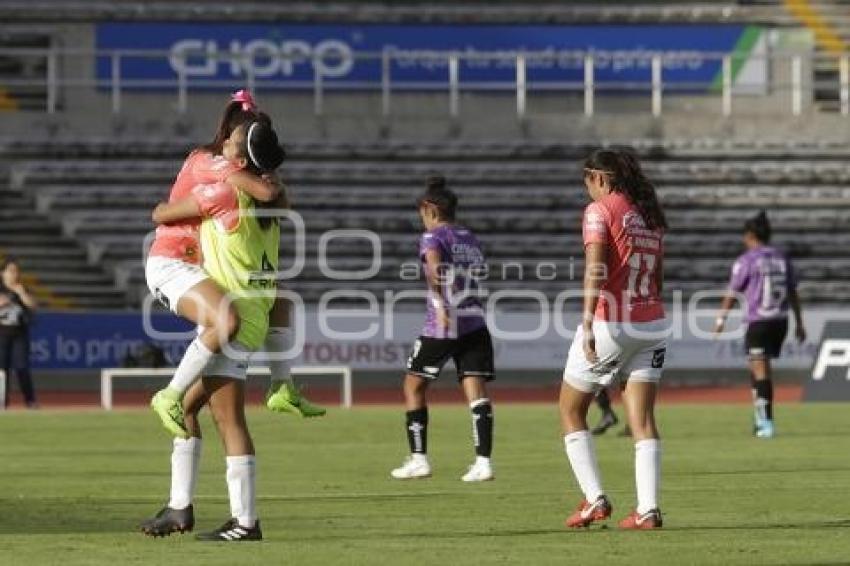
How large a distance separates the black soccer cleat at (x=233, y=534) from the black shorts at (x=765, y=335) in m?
12.3

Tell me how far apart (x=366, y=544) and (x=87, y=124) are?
101ft

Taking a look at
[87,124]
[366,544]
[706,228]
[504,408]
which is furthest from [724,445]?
[87,124]

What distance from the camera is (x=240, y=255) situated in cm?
1187

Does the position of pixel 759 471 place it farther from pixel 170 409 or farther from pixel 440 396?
pixel 440 396

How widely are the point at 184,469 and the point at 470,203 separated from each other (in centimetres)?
2861

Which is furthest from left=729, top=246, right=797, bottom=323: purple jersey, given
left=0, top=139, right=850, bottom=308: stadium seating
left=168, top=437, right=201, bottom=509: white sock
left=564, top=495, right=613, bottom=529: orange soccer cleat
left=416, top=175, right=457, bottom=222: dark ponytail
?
left=0, top=139, right=850, bottom=308: stadium seating

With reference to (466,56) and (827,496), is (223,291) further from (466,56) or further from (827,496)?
(466,56)

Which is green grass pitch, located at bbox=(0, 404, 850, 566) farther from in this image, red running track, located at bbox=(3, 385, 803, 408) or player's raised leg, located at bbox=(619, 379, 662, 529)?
red running track, located at bbox=(3, 385, 803, 408)

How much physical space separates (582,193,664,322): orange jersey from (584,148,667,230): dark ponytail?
0.04 meters

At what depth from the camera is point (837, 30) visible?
44938mm

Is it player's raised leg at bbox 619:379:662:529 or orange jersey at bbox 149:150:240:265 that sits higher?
orange jersey at bbox 149:150:240:265

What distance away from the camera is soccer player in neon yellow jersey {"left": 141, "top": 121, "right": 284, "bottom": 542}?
1179 centimetres

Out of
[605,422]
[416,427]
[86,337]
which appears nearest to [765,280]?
[605,422]

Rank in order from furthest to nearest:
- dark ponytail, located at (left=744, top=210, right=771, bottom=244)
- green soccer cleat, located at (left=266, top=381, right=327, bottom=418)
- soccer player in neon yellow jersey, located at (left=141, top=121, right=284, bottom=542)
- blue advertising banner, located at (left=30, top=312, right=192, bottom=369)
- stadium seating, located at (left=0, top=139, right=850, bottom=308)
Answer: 1. stadium seating, located at (left=0, top=139, right=850, bottom=308)
2. blue advertising banner, located at (left=30, top=312, right=192, bottom=369)
3. dark ponytail, located at (left=744, top=210, right=771, bottom=244)
4. green soccer cleat, located at (left=266, top=381, right=327, bottom=418)
5. soccer player in neon yellow jersey, located at (left=141, top=121, right=284, bottom=542)
